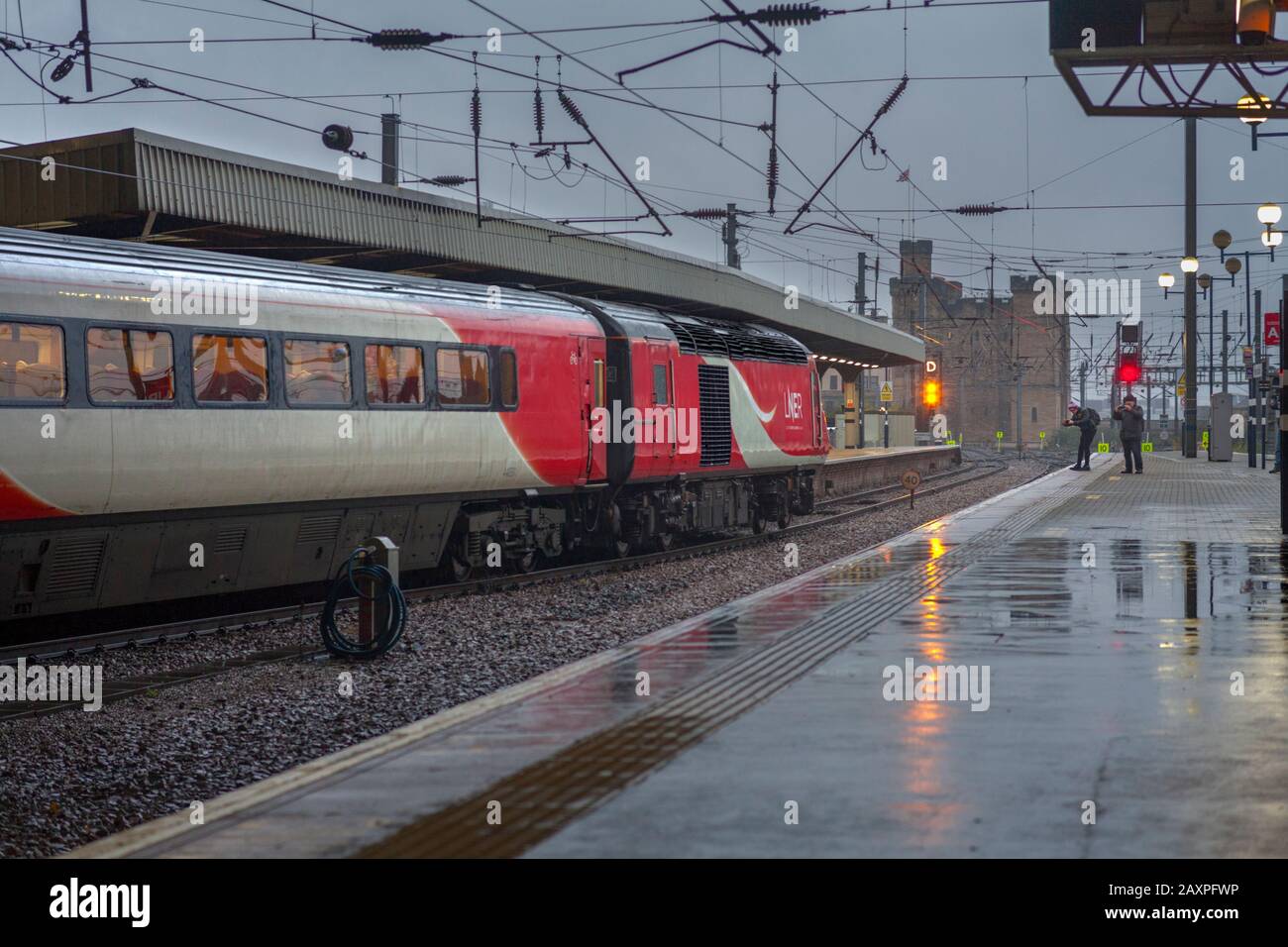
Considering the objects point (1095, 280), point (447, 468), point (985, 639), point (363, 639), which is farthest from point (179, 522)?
point (1095, 280)

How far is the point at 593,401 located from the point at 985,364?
87.5 m

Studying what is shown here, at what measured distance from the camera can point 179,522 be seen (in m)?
13.6

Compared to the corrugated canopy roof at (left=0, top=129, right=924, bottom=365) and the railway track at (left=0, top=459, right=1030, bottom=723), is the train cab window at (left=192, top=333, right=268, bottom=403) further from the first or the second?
the corrugated canopy roof at (left=0, top=129, right=924, bottom=365)

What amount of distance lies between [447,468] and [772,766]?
10.3 metres

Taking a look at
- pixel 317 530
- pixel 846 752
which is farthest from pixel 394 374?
pixel 846 752

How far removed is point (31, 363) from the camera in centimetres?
1205

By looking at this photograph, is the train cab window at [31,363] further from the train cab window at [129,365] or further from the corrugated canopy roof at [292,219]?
the corrugated canopy roof at [292,219]

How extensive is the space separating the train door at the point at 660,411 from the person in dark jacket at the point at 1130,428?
20.0 m

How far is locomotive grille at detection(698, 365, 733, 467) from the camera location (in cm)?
2284

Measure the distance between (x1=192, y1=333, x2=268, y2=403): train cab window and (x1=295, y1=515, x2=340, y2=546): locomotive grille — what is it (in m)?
1.49

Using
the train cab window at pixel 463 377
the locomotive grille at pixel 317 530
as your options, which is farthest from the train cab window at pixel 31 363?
the train cab window at pixel 463 377

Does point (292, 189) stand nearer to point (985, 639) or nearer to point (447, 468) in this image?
point (447, 468)

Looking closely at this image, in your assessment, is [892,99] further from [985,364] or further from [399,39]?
[985,364]

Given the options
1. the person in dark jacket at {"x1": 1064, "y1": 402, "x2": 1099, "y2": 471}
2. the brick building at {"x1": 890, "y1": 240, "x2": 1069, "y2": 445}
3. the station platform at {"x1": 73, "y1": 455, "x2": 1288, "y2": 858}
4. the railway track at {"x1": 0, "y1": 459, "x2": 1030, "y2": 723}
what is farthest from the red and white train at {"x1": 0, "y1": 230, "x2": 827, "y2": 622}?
Answer: the brick building at {"x1": 890, "y1": 240, "x2": 1069, "y2": 445}
